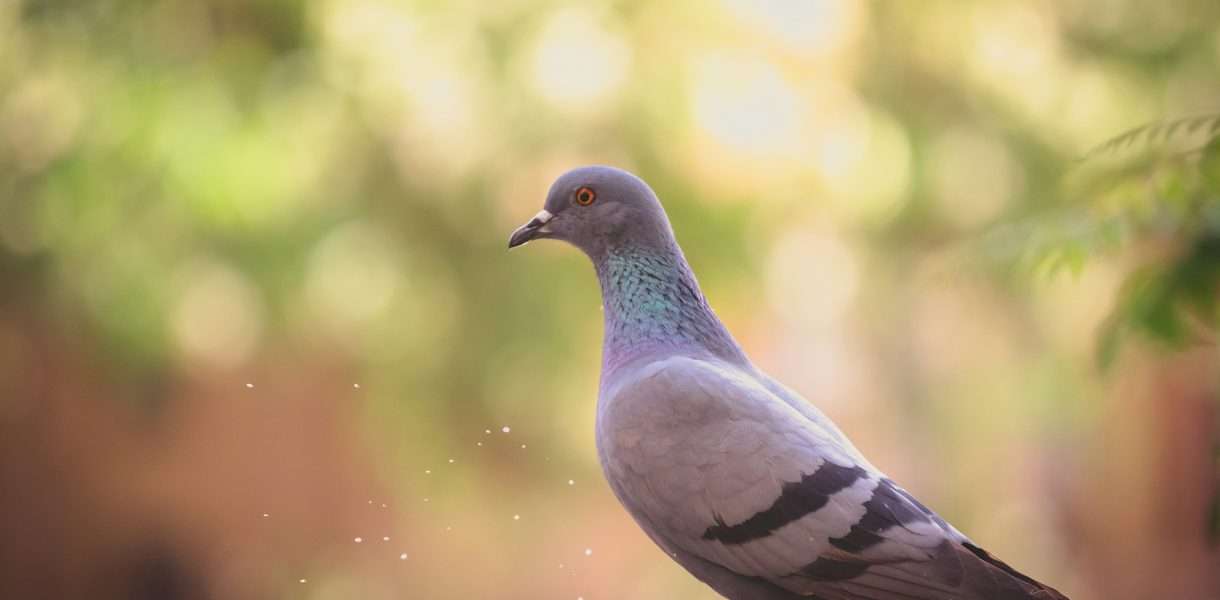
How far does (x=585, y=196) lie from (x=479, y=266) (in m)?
3.08

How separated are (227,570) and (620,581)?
1.76 m

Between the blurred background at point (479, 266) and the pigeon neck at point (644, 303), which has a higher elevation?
the blurred background at point (479, 266)

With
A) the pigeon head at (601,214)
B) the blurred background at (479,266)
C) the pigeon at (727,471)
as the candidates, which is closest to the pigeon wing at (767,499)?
the pigeon at (727,471)

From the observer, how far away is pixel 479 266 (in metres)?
4.66

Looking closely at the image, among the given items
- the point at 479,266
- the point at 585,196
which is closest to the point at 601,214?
the point at 585,196

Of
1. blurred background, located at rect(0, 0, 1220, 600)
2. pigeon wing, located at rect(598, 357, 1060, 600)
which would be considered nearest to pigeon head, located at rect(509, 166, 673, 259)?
pigeon wing, located at rect(598, 357, 1060, 600)

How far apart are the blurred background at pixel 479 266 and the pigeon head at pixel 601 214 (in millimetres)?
2577

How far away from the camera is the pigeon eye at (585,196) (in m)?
1.60

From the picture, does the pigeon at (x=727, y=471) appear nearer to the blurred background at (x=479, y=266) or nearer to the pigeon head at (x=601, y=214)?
the pigeon head at (x=601, y=214)

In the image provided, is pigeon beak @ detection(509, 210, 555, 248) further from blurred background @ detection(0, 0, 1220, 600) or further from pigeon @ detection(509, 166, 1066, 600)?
blurred background @ detection(0, 0, 1220, 600)

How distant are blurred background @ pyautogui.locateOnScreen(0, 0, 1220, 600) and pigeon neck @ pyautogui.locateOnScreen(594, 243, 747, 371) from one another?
2.61m

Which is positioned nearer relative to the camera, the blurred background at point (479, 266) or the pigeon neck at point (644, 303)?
the pigeon neck at point (644, 303)

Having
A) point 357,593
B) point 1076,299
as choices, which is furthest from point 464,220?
point 1076,299

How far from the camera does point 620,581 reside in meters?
5.41
